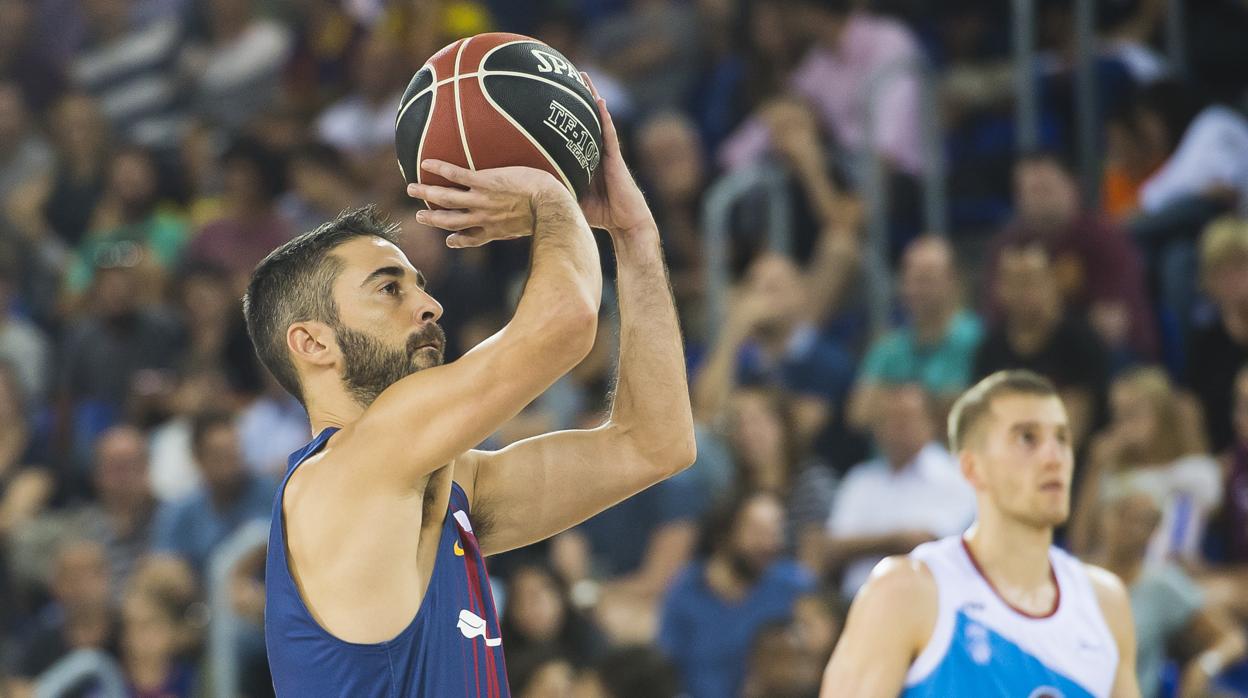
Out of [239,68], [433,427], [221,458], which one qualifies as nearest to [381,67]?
[239,68]

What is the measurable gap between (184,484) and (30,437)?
120 cm

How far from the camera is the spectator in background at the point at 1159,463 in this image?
24.7 ft

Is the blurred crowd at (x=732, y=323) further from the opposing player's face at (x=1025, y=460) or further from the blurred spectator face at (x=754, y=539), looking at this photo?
the opposing player's face at (x=1025, y=460)

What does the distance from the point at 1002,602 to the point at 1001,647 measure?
0.49 feet

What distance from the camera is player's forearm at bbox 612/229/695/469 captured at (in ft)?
13.6

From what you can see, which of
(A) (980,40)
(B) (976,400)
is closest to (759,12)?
(A) (980,40)

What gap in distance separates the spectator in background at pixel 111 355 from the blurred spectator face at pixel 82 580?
2.01 metres

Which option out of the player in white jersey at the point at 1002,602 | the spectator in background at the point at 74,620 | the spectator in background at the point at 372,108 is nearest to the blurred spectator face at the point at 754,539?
the player in white jersey at the point at 1002,602

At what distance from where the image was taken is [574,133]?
392 centimetres

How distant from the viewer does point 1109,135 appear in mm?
9695

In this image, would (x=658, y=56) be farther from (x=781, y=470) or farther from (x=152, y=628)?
(x=152, y=628)

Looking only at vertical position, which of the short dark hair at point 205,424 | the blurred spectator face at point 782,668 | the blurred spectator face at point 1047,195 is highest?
the blurred spectator face at point 1047,195

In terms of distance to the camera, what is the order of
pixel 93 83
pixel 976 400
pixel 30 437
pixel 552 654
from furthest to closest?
pixel 93 83
pixel 30 437
pixel 552 654
pixel 976 400

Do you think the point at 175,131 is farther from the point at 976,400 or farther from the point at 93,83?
the point at 976,400
